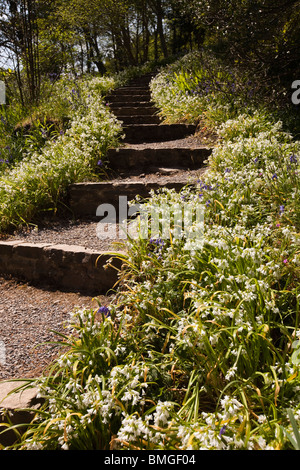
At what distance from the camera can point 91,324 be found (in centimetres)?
203

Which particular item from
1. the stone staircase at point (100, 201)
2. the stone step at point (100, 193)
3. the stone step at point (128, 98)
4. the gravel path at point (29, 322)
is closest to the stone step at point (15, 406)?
the stone staircase at point (100, 201)

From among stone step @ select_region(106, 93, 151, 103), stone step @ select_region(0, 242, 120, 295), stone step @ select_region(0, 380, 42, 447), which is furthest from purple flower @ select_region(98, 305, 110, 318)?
stone step @ select_region(106, 93, 151, 103)

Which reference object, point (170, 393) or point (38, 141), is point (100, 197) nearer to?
point (38, 141)

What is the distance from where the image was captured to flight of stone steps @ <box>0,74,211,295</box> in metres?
3.06

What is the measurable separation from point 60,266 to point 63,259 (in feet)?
0.26

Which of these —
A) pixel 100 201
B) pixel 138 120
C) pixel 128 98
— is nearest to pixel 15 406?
pixel 100 201

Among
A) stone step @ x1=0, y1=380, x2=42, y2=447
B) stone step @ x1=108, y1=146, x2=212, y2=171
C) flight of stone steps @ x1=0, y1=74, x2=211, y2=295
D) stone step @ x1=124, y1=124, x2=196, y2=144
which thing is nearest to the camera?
stone step @ x1=0, y1=380, x2=42, y2=447

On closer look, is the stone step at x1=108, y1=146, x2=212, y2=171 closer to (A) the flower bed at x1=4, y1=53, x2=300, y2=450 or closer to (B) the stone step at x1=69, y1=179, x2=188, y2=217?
(B) the stone step at x1=69, y1=179, x2=188, y2=217

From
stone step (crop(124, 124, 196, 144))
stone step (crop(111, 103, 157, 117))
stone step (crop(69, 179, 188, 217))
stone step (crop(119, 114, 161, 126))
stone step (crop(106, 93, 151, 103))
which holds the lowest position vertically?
stone step (crop(69, 179, 188, 217))

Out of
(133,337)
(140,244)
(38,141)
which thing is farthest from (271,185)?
(38,141)

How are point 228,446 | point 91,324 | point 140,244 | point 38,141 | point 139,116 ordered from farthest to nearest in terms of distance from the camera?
point 139,116, point 38,141, point 140,244, point 91,324, point 228,446

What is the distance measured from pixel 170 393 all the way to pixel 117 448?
1.23ft

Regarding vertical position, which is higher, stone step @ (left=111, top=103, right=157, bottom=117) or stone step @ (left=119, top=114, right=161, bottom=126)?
stone step @ (left=111, top=103, right=157, bottom=117)

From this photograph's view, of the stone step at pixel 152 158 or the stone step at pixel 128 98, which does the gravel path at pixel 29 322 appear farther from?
the stone step at pixel 128 98
